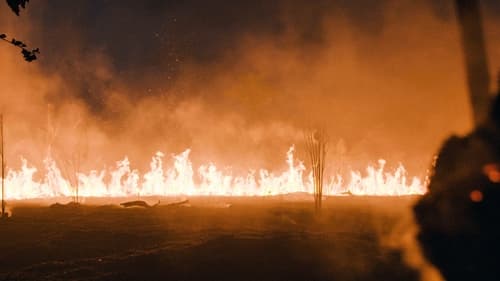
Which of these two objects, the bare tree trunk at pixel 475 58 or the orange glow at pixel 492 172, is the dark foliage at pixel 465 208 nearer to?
the orange glow at pixel 492 172

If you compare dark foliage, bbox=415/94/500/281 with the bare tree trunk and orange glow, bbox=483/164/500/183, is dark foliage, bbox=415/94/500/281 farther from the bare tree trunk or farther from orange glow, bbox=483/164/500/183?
the bare tree trunk

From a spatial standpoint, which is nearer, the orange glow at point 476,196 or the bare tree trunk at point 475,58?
the orange glow at point 476,196

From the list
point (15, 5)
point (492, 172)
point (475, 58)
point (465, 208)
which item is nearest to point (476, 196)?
point (465, 208)

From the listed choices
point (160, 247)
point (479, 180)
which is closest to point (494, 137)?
point (479, 180)

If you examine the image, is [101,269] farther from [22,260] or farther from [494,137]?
[494,137]

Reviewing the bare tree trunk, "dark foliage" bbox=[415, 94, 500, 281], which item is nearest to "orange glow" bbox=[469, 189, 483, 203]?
"dark foliage" bbox=[415, 94, 500, 281]

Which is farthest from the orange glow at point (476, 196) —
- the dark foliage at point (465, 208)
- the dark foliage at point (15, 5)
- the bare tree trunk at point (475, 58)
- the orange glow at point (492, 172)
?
the dark foliage at point (15, 5)

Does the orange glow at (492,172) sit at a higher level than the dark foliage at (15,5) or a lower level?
lower

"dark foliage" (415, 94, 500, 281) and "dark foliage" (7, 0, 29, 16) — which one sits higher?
"dark foliage" (7, 0, 29, 16)

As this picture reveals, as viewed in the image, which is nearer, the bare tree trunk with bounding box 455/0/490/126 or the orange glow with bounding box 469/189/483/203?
the orange glow with bounding box 469/189/483/203

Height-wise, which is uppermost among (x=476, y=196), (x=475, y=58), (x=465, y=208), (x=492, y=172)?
Answer: (x=475, y=58)

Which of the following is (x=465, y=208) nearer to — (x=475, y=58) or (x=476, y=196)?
(x=476, y=196)

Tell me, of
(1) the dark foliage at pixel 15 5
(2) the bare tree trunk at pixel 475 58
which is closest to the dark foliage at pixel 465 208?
(2) the bare tree trunk at pixel 475 58

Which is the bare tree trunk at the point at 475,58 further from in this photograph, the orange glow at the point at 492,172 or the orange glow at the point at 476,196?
the orange glow at the point at 476,196
